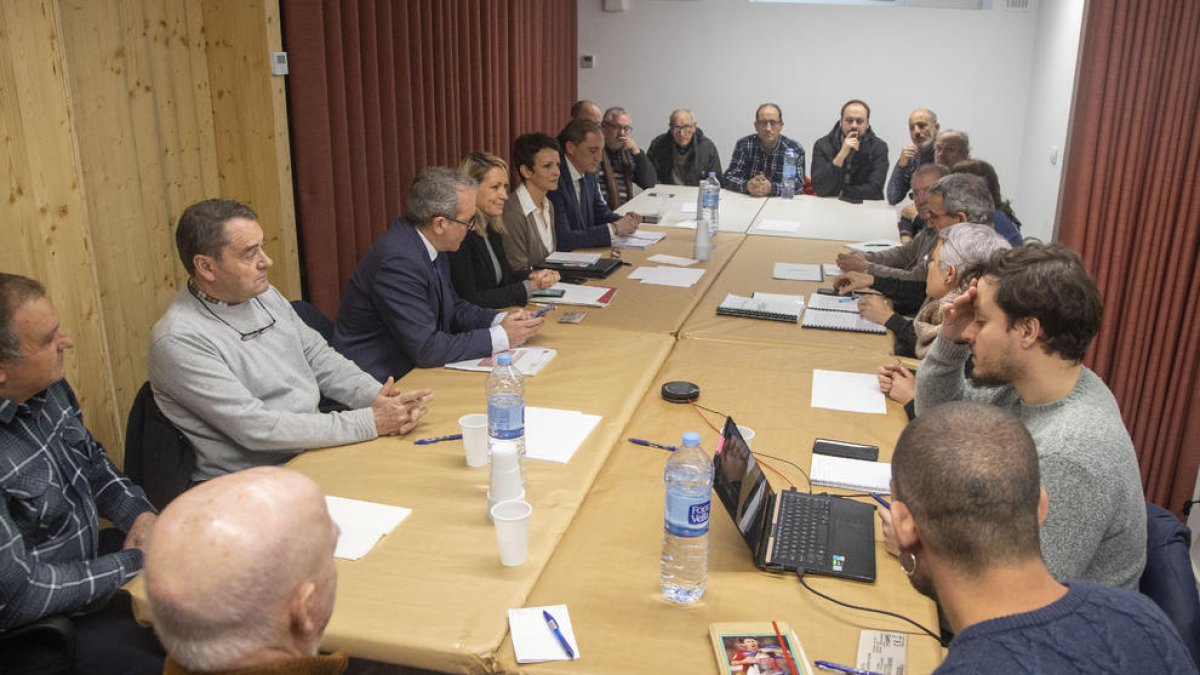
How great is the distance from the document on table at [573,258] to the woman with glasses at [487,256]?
47 centimetres

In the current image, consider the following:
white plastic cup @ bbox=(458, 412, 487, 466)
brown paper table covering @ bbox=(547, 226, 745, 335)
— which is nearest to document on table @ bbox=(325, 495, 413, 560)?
white plastic cup @ bbox=(458, 412, 487, 466)

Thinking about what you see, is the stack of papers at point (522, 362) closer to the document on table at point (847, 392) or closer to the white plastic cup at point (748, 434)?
the white plastic cup at point (748, 434)

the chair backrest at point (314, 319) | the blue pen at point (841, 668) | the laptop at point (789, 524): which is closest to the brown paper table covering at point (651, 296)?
the chair backrest at point (314, 319)

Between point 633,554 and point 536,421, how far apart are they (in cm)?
66

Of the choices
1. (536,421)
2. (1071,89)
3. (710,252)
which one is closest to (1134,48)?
(1071,89)

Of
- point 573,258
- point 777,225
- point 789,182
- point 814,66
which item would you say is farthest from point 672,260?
point 814,66

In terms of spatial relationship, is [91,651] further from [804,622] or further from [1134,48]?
[1134,48]

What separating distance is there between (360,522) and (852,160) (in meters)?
5.40

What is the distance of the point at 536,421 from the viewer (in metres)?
2.35

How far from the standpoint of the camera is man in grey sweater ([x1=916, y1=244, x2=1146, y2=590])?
162 centimetres

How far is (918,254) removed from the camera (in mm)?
4055

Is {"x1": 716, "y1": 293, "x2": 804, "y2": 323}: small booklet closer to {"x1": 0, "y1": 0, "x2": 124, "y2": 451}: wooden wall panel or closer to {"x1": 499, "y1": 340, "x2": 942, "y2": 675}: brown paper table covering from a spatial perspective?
{"x1": 499, "y1": 340, "x2": 942, "y2": 675}: brown paper table covering

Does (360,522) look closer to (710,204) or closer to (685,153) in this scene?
(710,204)

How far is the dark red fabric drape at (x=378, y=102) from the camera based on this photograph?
156 inches
